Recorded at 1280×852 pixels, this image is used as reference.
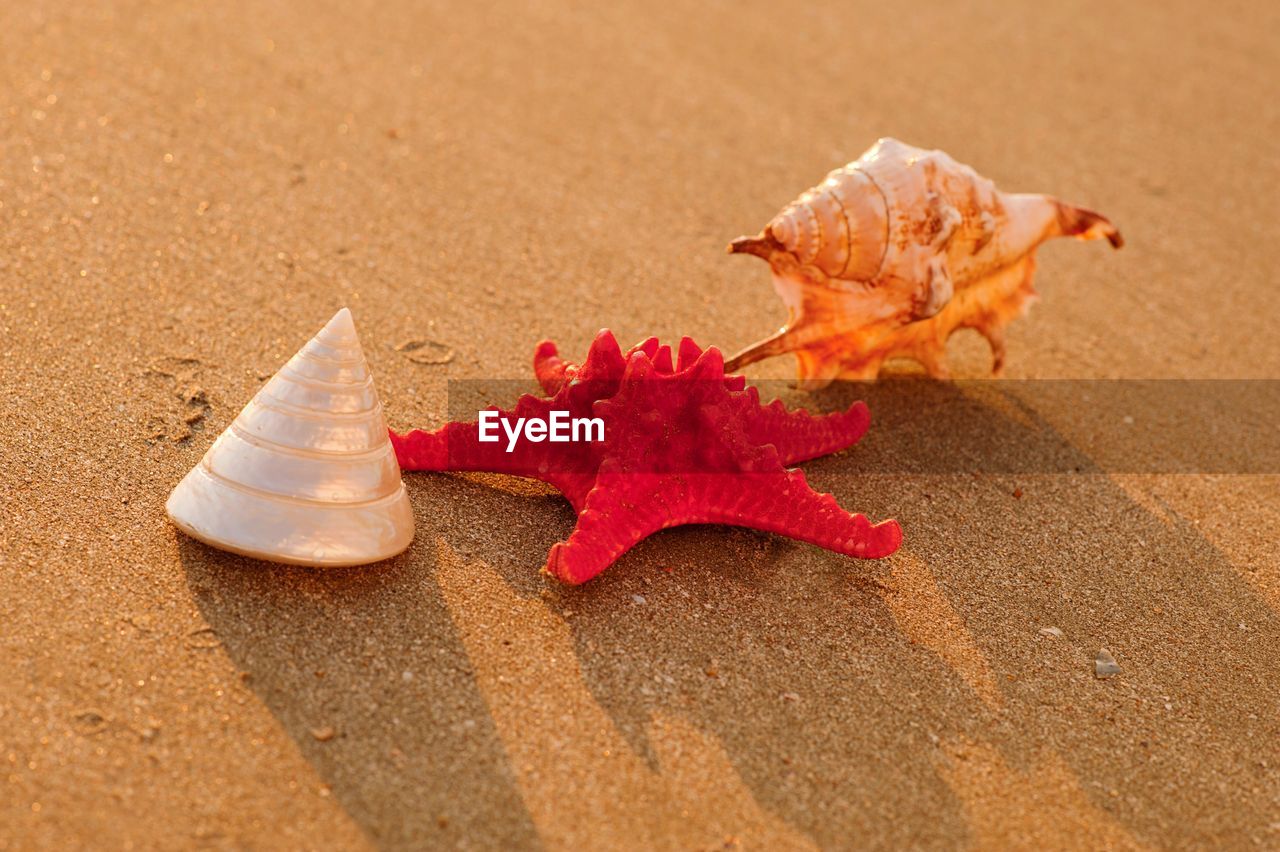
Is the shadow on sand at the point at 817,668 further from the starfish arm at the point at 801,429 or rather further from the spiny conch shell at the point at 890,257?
the spiny conch shell at the point at 890,257

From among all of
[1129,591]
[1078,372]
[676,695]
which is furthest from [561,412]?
[1078,372]

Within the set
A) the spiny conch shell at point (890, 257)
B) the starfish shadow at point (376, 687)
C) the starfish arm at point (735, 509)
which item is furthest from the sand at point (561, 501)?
the spiny conch shell at point (890, 257)

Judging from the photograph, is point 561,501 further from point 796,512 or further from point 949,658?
point 949,658

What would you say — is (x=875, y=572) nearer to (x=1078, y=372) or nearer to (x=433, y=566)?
(x=433, y=566)
